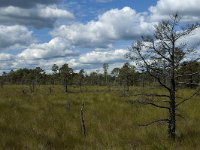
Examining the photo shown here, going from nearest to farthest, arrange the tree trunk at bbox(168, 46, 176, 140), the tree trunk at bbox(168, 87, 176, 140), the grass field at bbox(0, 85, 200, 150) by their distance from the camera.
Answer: the grass field at bbox(0, 85, 200, 150) → the tree trunk at bbox(168, 46, 176, 140) → the tree trunk at bbox(168, 87, 176, 140)

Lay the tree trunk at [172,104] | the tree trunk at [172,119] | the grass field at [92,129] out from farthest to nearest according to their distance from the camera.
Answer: the tree trunk at [172,119]
the tree trunk at [172,104]
the grass field at [92,129]

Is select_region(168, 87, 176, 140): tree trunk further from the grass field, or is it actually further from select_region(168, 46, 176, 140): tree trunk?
the grass field

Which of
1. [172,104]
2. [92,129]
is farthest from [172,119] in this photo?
[92,129]

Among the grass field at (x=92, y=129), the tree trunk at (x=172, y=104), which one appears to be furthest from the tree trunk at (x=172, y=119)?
the grass field at (x=92, y=129)

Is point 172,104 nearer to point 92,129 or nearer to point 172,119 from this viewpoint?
point 172,119

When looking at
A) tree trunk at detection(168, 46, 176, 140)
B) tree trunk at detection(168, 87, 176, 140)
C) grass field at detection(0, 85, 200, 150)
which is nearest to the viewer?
grass field at detection(0, 85, 200, 150)

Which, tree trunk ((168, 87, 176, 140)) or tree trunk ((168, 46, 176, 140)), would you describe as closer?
tree trunk ((168, 46, 176, 140))

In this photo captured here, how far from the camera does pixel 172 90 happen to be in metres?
10.4

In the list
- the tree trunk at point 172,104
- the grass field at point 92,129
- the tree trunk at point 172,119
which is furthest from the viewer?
the tree trunk at point 172,119

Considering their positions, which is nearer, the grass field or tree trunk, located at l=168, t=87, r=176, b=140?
the grass field

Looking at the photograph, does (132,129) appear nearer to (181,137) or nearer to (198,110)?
(181,137)

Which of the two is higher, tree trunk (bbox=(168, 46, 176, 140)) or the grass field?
tree trunk (bbox=(168, 46, 176, 140))

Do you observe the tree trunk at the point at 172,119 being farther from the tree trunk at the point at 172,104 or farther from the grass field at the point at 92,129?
the grass field at the point at 92,129

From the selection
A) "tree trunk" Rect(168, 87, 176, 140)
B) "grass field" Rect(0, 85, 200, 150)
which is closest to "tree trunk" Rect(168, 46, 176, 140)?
"tree trunk" Rect(168, 87, 176, 140)
